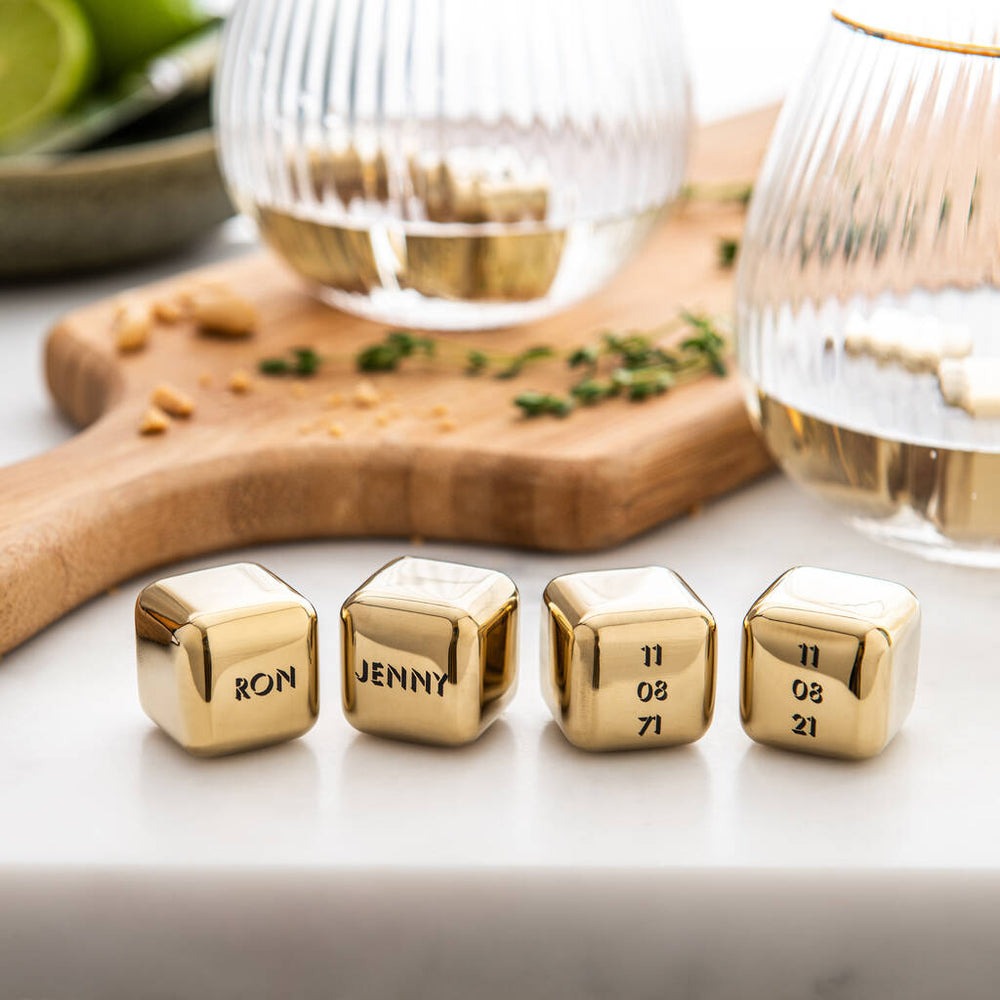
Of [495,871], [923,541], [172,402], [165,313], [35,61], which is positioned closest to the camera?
[495,871]

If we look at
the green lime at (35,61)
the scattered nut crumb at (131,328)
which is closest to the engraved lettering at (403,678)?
the scattered nut crumb at (131,328)

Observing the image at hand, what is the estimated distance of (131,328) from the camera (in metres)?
0.69

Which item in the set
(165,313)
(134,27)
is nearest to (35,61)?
(134,27)

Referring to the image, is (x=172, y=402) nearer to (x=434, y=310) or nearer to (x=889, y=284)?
(x=434, y=310)

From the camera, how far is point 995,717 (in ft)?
1.55

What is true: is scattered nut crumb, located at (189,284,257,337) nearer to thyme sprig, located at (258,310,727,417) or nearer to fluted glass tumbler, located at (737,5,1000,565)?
thyme sprig, located at (258,310,727,417)

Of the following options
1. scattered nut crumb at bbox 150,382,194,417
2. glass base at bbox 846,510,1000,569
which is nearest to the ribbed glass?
scattered nut crumb at bbox 150,382,194,417

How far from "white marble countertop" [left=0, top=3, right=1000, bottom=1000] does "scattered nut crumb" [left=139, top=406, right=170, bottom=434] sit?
181mm

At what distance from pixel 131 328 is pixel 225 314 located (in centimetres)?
5

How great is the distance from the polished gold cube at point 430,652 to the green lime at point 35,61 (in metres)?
0.53

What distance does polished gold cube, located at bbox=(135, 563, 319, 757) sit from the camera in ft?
1.39

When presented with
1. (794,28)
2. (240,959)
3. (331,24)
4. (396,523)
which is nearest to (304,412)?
(396,523)

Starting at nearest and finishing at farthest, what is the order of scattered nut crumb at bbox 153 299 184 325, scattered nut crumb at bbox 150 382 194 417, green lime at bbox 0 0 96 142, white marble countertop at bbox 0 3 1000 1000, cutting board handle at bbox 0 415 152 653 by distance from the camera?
white marble countertop at bbox 0 3 1000 1000
cutting board handle at bbox 0 415 152 653
scattered nut crumb at bbox 150 382 194 417
scattered nut crumb at bbox 153 299 184 325
green lime at bbox 0 0 96 142

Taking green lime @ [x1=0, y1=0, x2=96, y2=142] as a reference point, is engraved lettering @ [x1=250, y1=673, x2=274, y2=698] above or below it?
below
